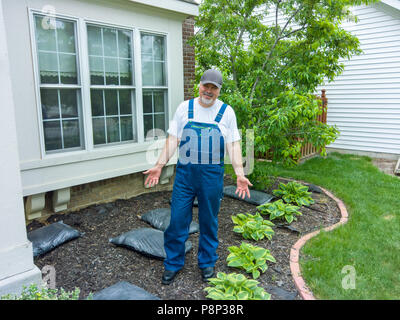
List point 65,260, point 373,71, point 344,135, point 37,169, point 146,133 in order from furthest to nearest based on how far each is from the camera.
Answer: point 344,135
point 373,71
point 146,133
point 37,169
point 65,260

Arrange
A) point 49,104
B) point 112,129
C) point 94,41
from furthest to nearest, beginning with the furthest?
1. point 112,129
2. point 94,41
3. point 49,104

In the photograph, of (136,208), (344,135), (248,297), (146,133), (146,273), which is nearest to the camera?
(248,297)

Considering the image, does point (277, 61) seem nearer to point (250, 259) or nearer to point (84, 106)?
point (84, 106)

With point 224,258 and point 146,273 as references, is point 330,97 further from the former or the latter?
point 146,273

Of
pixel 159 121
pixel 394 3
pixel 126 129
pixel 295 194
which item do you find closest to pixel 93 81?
pixel 126 129

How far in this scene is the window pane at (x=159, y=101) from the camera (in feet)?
17.6

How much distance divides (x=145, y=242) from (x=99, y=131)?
191 cm

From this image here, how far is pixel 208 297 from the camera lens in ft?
8.87

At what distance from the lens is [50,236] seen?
12.0 feet

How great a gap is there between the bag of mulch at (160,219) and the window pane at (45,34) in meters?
2.46

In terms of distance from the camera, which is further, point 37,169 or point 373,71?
point 373,71

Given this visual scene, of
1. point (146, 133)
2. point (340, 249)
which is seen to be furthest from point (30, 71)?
point (340, 249)

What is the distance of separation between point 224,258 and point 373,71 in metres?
7.88

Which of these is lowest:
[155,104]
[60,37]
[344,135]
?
[344,135]
